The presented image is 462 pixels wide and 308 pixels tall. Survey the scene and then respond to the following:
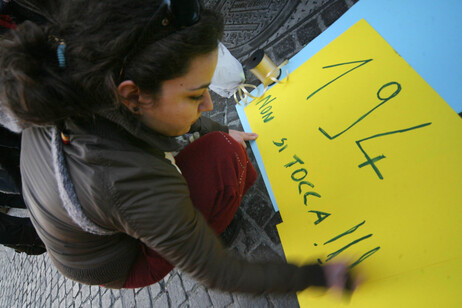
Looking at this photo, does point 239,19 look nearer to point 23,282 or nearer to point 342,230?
point 342,230

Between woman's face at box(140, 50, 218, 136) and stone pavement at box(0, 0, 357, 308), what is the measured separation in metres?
0.73

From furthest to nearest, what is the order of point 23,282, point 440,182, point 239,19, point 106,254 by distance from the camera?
1. point 23,282
2. point 239,19
3. point 106,254
4. point 440,182

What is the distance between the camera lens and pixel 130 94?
743 millimetres

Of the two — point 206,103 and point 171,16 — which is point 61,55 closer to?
point 171,16

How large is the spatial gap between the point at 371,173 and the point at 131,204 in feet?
2.75

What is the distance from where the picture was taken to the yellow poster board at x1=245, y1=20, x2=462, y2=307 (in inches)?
32.9

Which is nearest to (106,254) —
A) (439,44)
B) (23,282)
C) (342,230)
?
(342,230)

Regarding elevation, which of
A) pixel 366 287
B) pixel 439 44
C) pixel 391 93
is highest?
pixel 439 44

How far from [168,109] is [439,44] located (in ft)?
3.45

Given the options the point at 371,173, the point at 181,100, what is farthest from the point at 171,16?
the point at 371,173

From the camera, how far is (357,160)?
1070 mm

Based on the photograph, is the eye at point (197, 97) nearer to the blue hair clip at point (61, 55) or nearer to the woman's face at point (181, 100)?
the woman's face at point (181, 100)

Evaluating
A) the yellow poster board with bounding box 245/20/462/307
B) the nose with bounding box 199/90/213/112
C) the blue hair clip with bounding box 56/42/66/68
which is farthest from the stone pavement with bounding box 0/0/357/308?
the blue hair clip with bounding box 56/42/66/68

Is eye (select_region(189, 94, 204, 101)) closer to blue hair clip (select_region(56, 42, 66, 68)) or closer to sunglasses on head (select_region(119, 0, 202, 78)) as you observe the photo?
sunglasses on head (select_region(119, 0, 202, 78))
